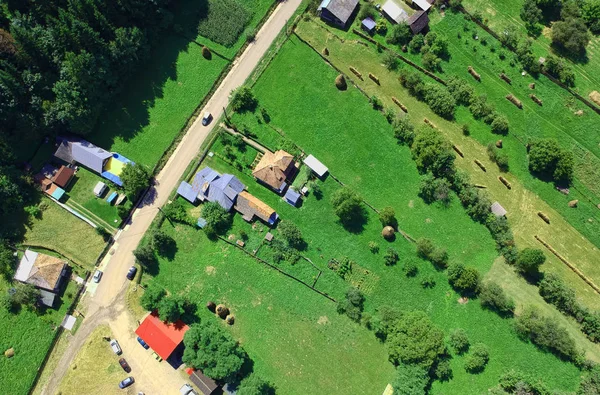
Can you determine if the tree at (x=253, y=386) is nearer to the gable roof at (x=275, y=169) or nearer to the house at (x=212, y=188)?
the house at (x=212, y=188)

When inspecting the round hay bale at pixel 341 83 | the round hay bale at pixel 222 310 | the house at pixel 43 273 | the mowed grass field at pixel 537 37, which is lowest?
the house at pixel 43 273

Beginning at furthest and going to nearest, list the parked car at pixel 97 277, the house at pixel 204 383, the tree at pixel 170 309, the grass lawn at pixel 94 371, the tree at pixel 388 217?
the parked car at pixel 97 277, the tree at pixel 388 217, the grass lawn at pixel 94 371, the tree at pixel 170 309, the house at pixel 204 383

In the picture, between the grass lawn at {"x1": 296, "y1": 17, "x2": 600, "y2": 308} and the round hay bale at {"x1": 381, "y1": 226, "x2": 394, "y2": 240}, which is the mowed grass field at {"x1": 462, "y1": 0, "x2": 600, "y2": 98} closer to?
the grass lawn at {"x1": 296, "y1": 17, "x2": 600, "y2": 308}

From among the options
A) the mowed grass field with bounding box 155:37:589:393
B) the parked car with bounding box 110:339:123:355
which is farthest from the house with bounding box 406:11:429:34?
the parked car with bounding box 110:339:123:355

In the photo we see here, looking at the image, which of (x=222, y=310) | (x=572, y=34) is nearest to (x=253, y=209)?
(x=222, y=310)

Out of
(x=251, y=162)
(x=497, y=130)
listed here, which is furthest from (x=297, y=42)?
(x=497, y=130)

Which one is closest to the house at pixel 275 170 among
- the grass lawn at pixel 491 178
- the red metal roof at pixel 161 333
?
the grass lawn at pixel 491 178
